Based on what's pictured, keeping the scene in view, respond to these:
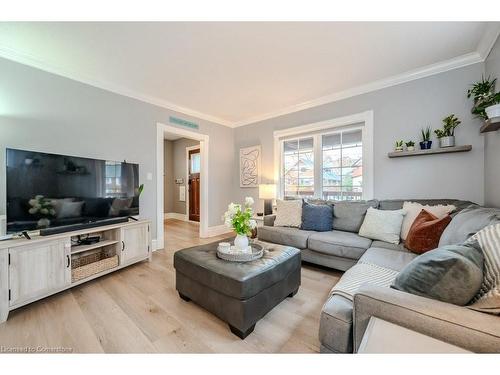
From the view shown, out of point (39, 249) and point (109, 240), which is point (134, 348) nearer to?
point (39, 249)

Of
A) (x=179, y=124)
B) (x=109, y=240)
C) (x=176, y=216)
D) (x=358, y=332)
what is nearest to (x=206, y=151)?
(x=179, y=124)

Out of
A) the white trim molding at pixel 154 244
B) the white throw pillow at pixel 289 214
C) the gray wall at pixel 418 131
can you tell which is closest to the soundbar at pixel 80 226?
the white trim molding at pixel 154 244

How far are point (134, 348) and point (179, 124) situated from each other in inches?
128

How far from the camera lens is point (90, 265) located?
2.14 m

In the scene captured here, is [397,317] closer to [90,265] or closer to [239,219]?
[239,219]

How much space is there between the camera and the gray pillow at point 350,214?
8.61ft

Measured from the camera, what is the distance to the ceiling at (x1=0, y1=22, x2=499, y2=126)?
1810mm

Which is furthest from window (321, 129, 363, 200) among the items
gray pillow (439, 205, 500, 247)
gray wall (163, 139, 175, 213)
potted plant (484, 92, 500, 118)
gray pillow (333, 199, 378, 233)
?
gray wall (163, 139, 175, 213)

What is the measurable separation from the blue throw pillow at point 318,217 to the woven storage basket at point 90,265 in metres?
2.41

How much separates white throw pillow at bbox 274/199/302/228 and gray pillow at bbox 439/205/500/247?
1.58 metres

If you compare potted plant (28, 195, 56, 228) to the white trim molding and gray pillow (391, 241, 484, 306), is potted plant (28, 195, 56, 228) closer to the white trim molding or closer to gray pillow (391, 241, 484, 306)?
the white trim molding
